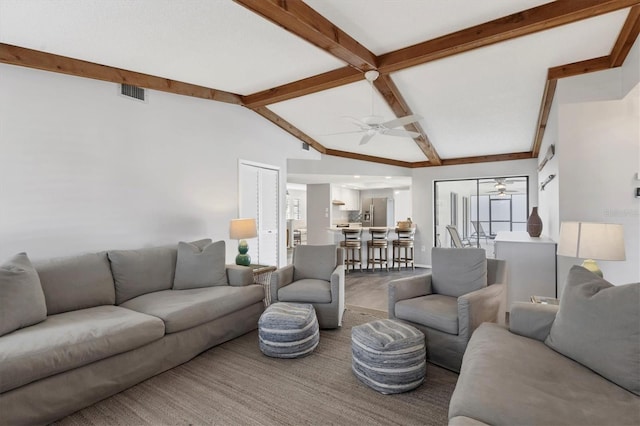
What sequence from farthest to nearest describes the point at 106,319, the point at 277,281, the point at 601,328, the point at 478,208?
the point at 478,208, the point at 277,281, the point at 106,319, the point at 601,328

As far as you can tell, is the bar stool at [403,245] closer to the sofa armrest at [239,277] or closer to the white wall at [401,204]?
the white wall at [401,204]

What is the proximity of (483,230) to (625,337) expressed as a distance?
8232 mm

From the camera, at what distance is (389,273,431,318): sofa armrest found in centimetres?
306

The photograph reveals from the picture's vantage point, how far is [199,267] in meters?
3.58

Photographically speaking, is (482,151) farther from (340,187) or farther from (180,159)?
(180,159)

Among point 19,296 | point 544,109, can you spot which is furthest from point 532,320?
point 544,109

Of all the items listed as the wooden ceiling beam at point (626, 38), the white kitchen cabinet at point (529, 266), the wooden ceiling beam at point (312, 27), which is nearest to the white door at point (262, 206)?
the wooden ceiling beam at point (312, 27)

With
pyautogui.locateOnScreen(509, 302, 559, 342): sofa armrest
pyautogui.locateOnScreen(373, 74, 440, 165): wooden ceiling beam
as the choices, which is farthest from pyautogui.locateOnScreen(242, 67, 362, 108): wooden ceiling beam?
pyautogui.locateOnScreen(509, 302, 559, 342): sofa armrest

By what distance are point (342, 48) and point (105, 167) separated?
279 cm

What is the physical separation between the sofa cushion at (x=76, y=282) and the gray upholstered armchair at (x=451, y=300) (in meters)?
2.66

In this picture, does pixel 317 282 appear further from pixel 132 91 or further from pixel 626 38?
pixel 626 38

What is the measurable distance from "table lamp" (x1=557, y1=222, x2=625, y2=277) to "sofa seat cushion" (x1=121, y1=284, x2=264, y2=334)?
2869 mm

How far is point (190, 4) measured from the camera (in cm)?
260

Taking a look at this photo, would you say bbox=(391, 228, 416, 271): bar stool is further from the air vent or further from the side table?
the air vent
